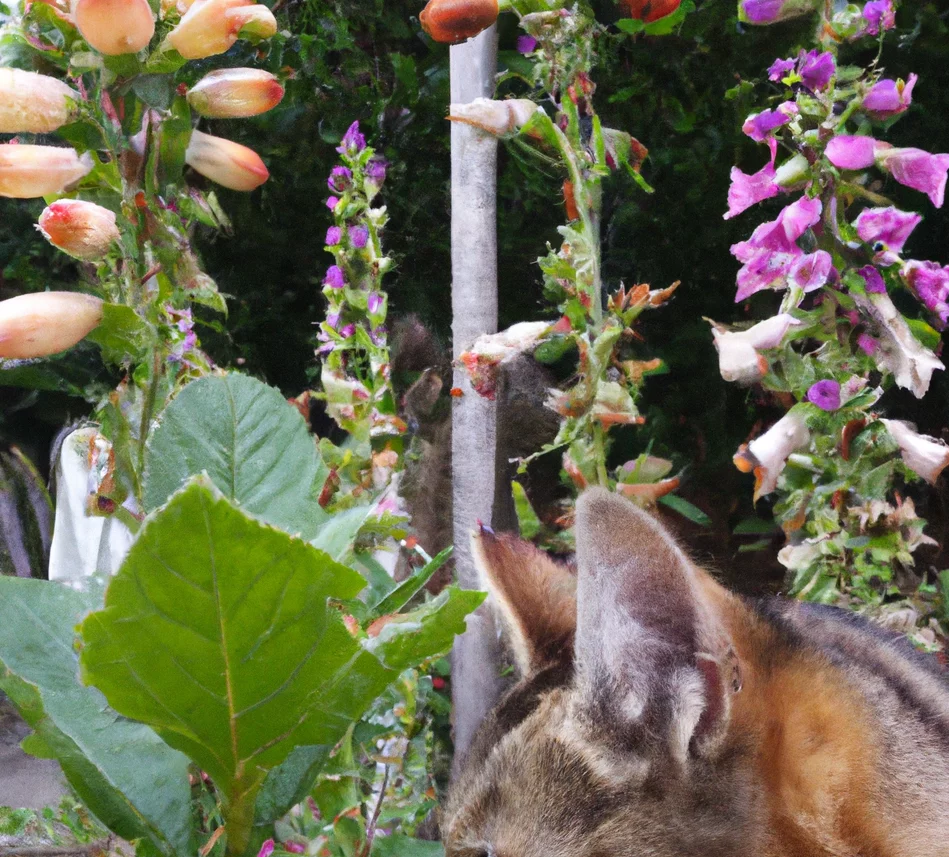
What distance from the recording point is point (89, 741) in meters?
0.28

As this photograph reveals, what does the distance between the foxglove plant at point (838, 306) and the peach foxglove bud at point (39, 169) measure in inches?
13.1

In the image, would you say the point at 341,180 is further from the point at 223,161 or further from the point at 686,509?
the point at 686,509

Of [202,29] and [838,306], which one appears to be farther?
[838,306]

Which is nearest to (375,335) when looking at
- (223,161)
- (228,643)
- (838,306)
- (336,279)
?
(336,279)

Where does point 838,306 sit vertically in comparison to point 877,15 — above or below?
below

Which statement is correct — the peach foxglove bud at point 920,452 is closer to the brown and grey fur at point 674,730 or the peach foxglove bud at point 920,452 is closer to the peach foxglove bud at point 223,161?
the brown and grey fur at point 674,730

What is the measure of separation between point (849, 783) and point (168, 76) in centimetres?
42

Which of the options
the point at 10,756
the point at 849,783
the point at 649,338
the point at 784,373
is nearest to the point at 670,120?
the point at 649,338

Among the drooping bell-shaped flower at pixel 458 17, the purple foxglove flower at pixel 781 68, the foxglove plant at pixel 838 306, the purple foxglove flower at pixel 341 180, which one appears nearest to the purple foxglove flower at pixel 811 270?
the foxglove plant at pixel 838 306

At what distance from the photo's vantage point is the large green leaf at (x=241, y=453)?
0.31 meters

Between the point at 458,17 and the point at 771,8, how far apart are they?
0.20 meters

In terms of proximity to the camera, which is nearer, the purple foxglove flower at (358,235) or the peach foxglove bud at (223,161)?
the peach foxglove bud at (223,161)

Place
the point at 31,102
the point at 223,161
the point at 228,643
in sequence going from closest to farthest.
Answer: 1. the point at 228,643
2. the point at 31,102
3. the point at 223,161

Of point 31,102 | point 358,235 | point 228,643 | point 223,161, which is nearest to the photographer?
point 228,643
